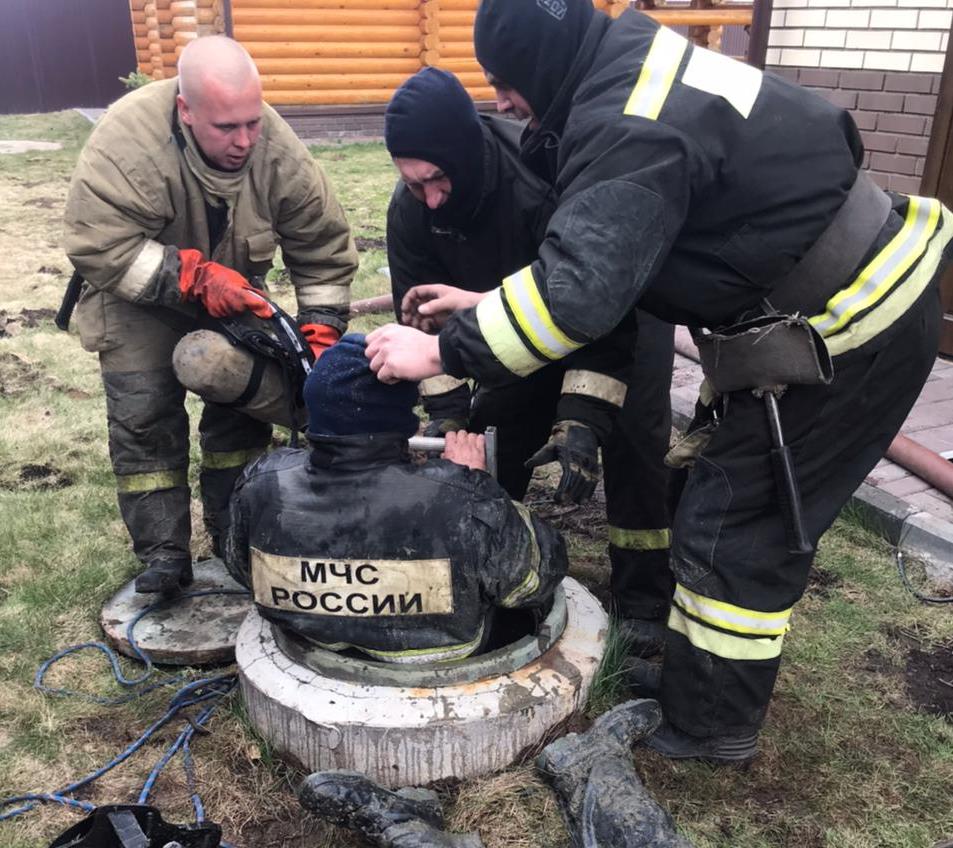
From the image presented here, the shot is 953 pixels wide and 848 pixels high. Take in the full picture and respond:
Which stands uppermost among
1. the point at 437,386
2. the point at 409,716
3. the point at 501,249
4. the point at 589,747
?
the point at 501,249

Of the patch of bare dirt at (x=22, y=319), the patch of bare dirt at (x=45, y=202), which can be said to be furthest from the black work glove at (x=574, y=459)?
the patch of bare dirt at (x=45, y=202)

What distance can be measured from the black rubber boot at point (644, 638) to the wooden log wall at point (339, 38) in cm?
1181

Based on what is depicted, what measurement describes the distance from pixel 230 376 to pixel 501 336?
1463 mm

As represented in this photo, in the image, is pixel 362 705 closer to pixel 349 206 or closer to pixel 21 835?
pixel 21 835

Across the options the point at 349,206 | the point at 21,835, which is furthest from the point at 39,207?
the point at 21,835

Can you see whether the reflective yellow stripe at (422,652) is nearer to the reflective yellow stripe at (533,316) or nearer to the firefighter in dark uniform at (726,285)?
the firefighter in dark uniform at (726,285)

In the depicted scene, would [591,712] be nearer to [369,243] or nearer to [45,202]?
[369,243]

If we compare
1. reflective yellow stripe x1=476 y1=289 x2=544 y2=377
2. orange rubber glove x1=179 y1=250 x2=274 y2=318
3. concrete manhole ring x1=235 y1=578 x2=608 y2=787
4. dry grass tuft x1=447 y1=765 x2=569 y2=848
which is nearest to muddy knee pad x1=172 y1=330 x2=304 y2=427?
orange rubber glove x1=179 y1=250 x2=274 y2=318

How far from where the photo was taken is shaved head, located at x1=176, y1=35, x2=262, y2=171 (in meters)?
3.08

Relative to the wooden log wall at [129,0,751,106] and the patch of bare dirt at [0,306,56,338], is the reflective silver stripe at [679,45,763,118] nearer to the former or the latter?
the patch of bare dirt at [0,306,56,338]

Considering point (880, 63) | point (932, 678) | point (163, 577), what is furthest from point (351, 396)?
point (880, 63)

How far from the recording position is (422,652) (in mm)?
2617

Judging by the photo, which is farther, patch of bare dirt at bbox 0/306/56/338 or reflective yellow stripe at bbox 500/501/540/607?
patch of bare dirt at bbox 0/306/56/338

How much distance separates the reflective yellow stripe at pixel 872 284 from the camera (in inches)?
91.4
